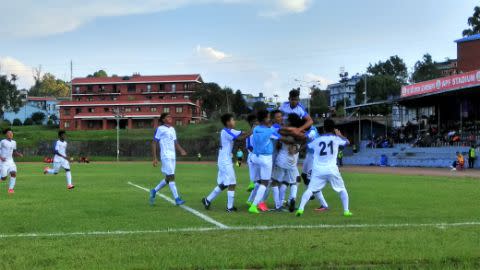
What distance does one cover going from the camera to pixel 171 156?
39.1 ft

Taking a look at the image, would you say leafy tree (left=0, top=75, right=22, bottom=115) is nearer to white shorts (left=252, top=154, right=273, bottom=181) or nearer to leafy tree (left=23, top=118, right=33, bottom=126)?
leafy tree (left=23, top=118, right=33, bottom=126)

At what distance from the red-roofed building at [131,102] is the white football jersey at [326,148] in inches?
3548

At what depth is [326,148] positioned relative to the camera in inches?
386

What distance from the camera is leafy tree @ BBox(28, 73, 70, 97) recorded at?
501 ft

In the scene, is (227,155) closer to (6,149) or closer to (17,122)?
(6,149)

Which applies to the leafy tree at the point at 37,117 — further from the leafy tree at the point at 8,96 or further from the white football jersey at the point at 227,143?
the white football jersey at the point at 227,143

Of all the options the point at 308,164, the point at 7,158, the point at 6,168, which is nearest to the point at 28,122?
the point at 7,158

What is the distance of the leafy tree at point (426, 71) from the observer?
350 ft

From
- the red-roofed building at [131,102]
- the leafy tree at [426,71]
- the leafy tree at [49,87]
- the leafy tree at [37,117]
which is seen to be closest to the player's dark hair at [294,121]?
the red-roofed building at [131,102]

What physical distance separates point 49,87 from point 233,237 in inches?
6200

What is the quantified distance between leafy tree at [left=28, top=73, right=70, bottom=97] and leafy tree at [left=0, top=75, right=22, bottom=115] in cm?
4158

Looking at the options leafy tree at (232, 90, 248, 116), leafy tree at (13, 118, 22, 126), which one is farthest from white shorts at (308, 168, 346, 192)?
leafy tree at (13, 118, 22, 126)

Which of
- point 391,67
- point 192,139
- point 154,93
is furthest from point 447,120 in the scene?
point 391,67

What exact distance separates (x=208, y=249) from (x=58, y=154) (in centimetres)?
1250
